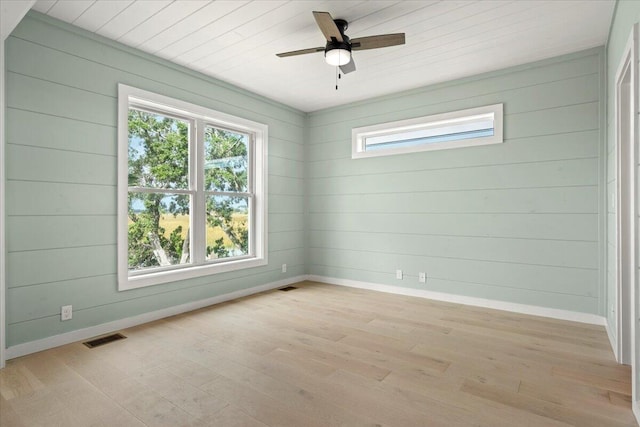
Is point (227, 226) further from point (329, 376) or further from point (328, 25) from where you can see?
point (328, 25)

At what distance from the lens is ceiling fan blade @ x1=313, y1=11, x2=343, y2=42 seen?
2283 millimetres

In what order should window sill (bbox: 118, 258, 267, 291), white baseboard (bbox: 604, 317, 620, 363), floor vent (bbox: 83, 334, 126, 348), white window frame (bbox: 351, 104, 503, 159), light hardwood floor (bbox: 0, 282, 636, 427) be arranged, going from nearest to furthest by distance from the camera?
1. light hardwood floor (bbox: 0, 282, 636, 427)
2. white baseboard (bbox: 604, 317, 620, 363)
3. floor vent (bbox: 83, 334, 126, 348)
4. window sill (bbox: 118, 258, 267, 291)
5. white window frame (bbox: 351, 104, 503, 159)

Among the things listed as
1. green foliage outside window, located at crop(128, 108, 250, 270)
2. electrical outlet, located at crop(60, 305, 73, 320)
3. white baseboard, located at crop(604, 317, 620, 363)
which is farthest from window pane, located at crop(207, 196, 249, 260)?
white baseboard, located at crop(604, 317, 620, 363)

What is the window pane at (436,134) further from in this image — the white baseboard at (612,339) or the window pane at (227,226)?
the white baseboard at (612,339)

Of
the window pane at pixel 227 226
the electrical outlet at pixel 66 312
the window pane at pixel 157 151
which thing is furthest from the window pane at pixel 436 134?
the electrical outlet at pixel 66 312

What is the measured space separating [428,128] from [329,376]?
334cm

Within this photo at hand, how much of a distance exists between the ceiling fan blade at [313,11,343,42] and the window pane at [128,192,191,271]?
94.1 inches

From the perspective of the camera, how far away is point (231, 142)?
4.49 metres

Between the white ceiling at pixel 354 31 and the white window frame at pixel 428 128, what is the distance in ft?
1.52

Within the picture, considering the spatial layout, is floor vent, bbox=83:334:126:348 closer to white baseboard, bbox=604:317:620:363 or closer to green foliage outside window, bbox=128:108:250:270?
green foliage outside window, bbox=128:108:250:270

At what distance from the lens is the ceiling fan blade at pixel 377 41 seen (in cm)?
255

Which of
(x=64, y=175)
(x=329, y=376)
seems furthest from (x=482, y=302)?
(x=64, y=175)

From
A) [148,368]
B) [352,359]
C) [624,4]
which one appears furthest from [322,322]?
[624,4]

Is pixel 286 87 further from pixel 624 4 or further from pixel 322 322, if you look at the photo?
pixel 624 4
